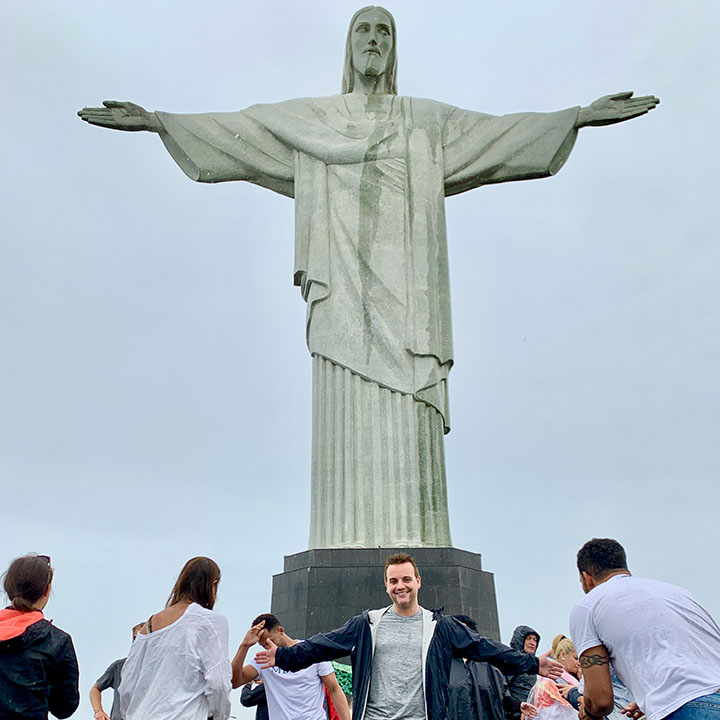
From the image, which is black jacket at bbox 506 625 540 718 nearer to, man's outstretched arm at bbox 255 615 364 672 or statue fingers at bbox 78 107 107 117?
man's outstretched arm at bbox 255 615 364 672

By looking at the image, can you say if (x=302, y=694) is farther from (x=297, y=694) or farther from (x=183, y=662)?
(x=183, y=662)

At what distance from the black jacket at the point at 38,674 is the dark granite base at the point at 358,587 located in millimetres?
3959

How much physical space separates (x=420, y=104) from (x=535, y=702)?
6979 millimetres

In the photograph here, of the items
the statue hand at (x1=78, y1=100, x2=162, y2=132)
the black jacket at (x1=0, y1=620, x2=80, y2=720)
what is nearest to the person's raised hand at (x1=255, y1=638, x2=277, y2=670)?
the black jacket at (x1=0, y1=620, x2=80, y2=720)

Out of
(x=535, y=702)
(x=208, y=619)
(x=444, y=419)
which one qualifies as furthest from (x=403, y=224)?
(x=208, y=619)

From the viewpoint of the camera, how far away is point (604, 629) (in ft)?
13.3

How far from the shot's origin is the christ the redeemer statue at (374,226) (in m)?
9.47

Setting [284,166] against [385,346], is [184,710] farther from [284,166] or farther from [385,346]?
[284,166]

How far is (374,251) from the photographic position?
10.2 metres

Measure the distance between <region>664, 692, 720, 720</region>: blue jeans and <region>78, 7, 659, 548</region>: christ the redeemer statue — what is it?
17.8 ft

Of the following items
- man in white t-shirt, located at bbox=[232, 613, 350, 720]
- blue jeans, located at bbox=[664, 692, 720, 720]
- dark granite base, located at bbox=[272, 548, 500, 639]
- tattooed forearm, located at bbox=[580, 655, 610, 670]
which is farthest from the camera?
dark granite base, located at bbox=[272, 548, 500, 639]

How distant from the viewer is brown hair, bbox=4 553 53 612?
4.71 meters

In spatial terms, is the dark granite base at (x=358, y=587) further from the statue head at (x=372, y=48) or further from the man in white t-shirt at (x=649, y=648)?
the statue head at (x=372, y=48)

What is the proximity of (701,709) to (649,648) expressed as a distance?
1.00 ft
